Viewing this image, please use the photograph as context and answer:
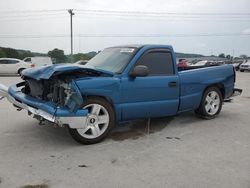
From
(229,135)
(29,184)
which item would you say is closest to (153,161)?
(29,184)

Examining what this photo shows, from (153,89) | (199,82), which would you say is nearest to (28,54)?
(199,82)

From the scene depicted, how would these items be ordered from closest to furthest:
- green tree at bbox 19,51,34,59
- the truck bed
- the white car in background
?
the truck bed < the white car in background < green tree at bbox 19,51,34,59

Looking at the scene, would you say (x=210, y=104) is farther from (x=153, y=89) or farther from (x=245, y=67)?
(x=245, y=67)

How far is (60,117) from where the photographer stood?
4.70 metres

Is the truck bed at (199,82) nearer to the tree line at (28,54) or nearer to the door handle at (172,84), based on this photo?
the door handle at (172,84)

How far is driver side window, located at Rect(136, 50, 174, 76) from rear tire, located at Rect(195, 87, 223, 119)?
132 cm

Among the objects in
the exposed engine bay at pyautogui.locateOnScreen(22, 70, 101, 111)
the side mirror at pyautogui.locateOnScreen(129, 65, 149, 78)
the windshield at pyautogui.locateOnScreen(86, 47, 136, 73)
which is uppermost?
the windshield at pyautogui.locateOnScreen(86, 47, 136, 73)

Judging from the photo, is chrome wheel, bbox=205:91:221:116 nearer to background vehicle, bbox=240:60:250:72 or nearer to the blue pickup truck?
the blue pickup truck

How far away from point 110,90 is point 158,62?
4.41ft

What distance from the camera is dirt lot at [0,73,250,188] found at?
3.80 meters

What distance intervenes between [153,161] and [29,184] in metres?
1.71

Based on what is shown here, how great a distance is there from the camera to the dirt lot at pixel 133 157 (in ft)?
12.5

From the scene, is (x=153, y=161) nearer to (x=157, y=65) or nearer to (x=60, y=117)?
(x=60, y=117)

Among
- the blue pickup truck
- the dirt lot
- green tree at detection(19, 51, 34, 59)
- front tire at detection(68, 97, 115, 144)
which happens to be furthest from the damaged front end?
green tree at detection(19, 51, 34, 59)
